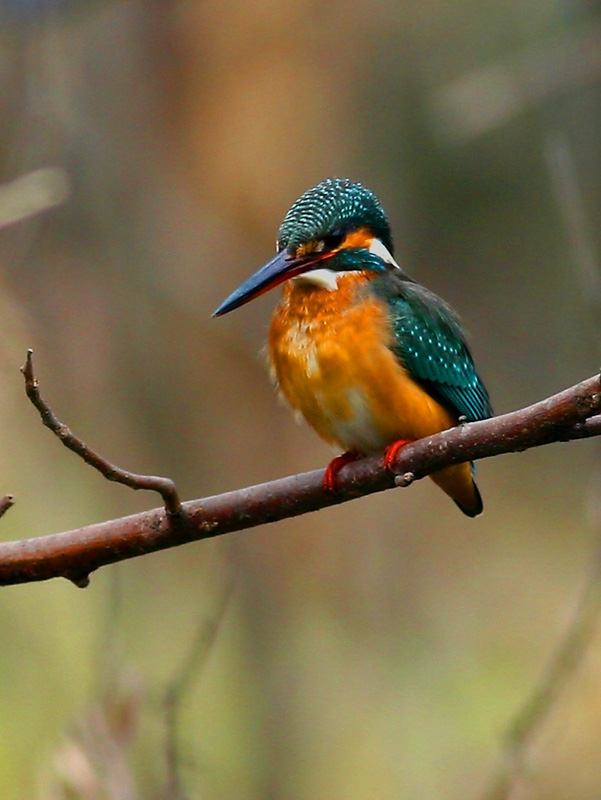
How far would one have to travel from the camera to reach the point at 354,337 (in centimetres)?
295

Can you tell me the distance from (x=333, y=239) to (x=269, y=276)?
0.27 metres

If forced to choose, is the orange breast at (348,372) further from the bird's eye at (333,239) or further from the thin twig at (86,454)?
the thin twig at (86,454)

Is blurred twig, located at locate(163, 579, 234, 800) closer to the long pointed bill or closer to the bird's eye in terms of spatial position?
the long pointed bill

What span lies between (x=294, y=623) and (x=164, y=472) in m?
0.86

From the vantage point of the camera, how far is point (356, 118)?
18.4 ft

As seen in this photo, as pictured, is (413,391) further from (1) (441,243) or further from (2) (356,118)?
(2) (356,118)

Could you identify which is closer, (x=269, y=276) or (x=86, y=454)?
(x=86, y=454)

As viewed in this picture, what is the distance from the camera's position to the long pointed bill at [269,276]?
9.16 ft

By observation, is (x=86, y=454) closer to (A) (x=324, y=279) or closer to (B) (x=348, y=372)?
(B) (x=348, y=372)

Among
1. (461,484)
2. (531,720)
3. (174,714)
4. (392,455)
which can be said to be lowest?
(531,720)

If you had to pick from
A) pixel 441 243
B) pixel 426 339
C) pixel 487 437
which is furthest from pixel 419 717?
pixel 487 437

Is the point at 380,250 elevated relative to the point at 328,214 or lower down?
lower down

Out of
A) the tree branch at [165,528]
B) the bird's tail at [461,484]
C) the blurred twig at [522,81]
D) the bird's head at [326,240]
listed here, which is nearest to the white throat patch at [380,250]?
the bird's head at [326,240]

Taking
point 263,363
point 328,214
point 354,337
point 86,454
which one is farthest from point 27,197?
point 263,363
